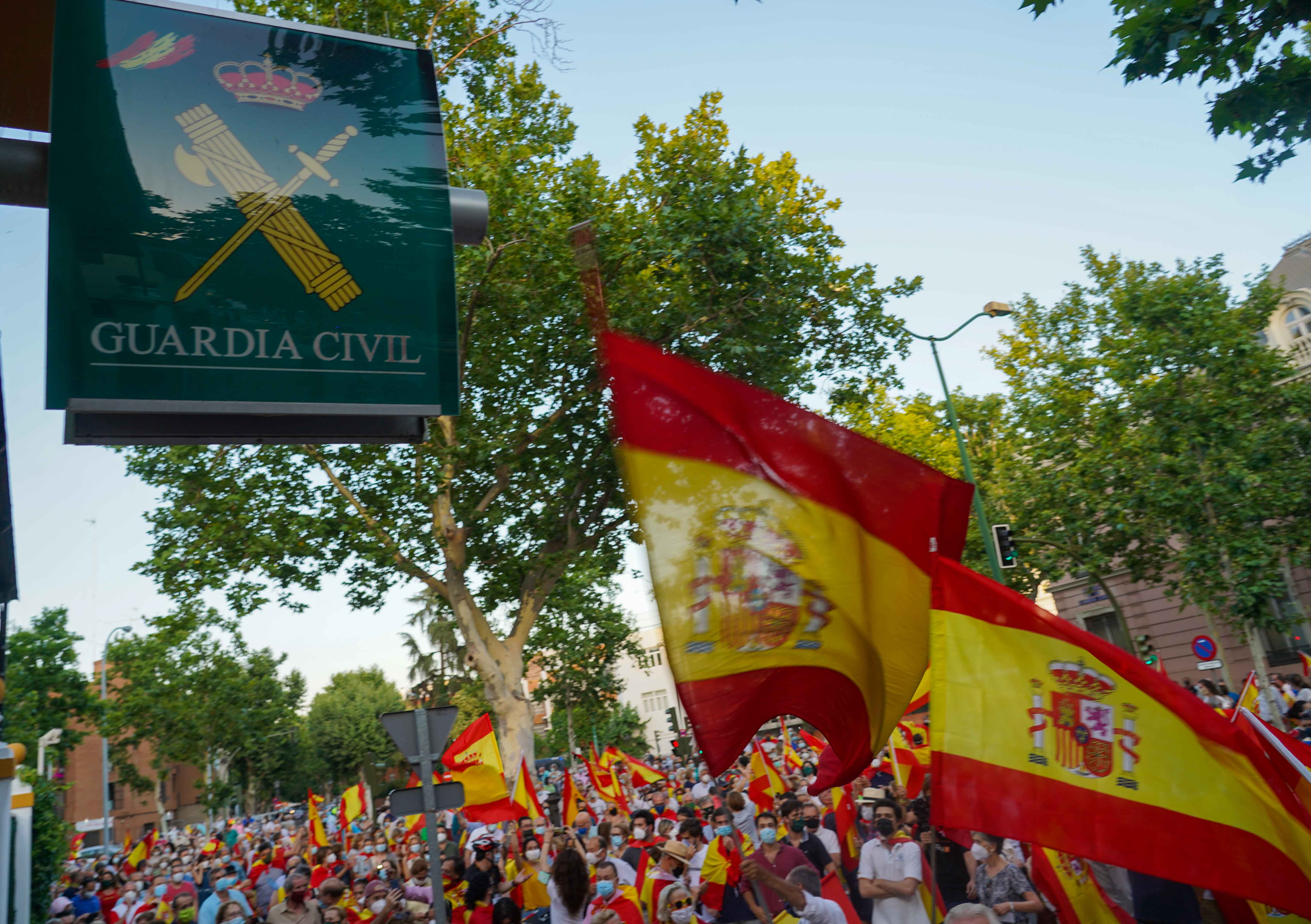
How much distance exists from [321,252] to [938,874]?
6.82 meters

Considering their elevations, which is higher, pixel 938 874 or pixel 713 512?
pixel 713 512

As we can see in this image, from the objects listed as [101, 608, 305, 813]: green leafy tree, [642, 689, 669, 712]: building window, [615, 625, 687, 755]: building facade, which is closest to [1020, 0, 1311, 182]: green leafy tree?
[101, 608, 305, 813]: green leafy tree

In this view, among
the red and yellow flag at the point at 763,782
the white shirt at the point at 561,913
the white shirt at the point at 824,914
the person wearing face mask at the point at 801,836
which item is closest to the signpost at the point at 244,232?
the white shirt at the point at 824,914

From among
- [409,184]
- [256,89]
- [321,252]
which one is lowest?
[321,252]

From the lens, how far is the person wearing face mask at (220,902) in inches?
388

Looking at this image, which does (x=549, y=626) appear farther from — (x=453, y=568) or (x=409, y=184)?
(x=409, y=184)

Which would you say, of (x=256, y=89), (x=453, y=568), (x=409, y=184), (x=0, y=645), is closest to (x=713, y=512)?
(x=409, y=184)

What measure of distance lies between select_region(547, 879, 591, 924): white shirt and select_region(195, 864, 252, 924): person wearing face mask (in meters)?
3.89

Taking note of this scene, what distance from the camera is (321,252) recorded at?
3.25 m

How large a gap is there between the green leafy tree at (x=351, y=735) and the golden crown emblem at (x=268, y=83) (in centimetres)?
6941

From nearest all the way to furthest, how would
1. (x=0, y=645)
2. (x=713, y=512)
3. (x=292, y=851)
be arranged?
(x=713, y=512), (x=0, y=645), (x=292, y=851)

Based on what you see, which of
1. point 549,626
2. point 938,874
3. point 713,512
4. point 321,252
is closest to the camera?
point 321,252

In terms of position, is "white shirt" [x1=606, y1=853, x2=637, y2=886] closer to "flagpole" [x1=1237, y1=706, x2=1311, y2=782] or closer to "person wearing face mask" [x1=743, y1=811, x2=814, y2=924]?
"person wearing face mask" [x1=743, y1=811, x2=814, y2=924]

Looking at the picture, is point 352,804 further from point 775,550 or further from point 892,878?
point 775,550
